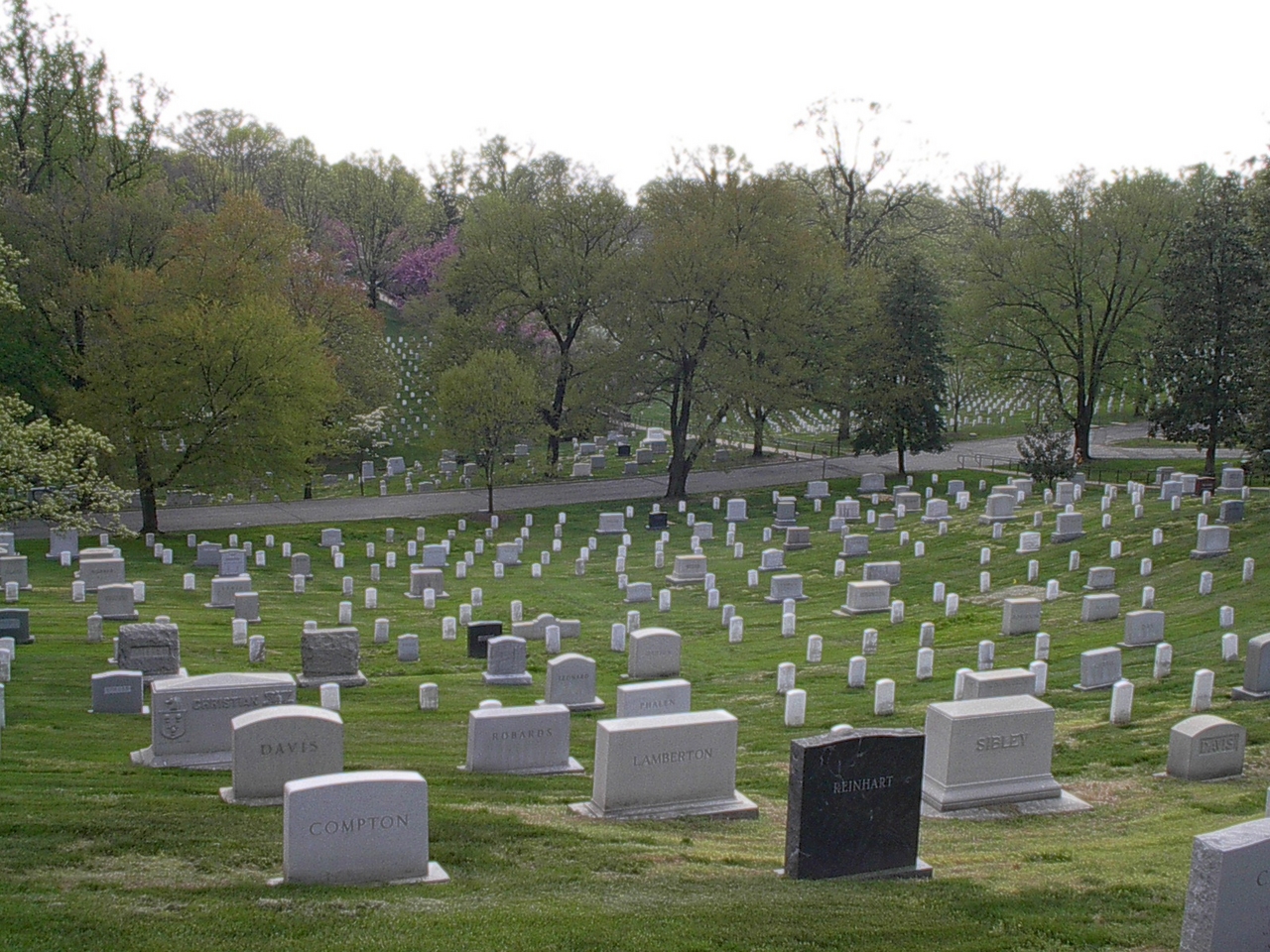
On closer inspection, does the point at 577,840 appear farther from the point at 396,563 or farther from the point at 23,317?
the point at 23,317

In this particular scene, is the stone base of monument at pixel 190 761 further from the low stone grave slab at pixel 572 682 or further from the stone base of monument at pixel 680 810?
the low stone grave slab at pixel 572 682

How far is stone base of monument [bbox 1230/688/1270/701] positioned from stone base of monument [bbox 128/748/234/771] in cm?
1175

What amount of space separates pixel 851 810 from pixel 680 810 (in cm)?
215

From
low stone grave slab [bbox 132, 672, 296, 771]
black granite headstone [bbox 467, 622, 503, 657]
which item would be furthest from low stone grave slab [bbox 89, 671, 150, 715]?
black granite headstone [bbox 467, 622, 503, 657]

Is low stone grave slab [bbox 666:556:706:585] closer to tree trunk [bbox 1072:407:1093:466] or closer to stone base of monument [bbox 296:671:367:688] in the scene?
stone base of monument [bbox 296:671:367:688]

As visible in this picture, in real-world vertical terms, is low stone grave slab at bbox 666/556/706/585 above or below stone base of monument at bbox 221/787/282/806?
above

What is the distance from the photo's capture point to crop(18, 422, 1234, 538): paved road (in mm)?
36156

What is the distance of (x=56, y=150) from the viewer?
39.5 meters

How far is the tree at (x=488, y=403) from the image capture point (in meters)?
37.8

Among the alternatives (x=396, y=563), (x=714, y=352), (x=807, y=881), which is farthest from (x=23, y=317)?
(x=807, y=881)

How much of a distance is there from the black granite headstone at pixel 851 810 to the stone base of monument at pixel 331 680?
9.91 meters

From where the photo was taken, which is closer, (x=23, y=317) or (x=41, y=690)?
(x=41, y=690)

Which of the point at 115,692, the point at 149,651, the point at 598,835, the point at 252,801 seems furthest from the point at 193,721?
the point at 598,835

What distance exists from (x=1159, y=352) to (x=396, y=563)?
25.7 metres
